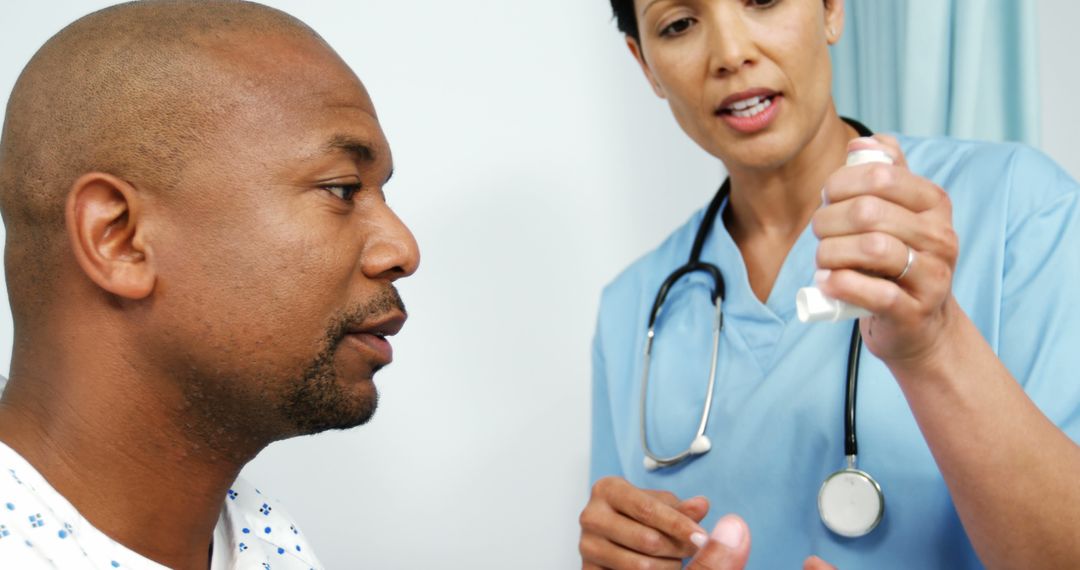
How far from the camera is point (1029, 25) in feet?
4.25

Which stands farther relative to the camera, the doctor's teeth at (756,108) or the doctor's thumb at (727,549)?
the doctor's teeth at (756,108)

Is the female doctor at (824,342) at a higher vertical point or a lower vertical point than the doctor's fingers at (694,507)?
higher

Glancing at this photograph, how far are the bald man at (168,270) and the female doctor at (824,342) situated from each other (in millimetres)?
397

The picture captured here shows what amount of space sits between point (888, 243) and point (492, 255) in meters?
0.88

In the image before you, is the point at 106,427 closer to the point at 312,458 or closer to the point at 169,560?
the point at 169,560

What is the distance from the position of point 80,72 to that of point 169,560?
427 millimetres

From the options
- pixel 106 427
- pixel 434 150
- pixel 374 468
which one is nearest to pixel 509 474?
pixel 374 468

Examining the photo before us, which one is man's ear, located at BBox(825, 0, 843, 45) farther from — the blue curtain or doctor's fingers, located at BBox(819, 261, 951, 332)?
doctor's fingers, located at BBox(819, 261, 951, 332)

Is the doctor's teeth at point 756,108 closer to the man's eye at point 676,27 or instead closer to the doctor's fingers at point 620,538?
the man's eye at point 676,27

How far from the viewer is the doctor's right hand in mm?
1006

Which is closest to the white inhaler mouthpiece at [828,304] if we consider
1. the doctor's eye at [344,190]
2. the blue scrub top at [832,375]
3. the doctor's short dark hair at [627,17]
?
the blue scrub top at [832,375]

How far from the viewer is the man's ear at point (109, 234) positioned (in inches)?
32.4

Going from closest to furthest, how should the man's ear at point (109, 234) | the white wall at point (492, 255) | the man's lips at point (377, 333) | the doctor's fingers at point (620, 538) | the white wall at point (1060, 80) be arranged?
1. the man's ear at point (109, 234)
2. the man's lips at point (377, 333)
3. the doctor's fingers at point (620, 538)
4. the white wall at point (492, 255)
5. the white wall at point (1060, 80)

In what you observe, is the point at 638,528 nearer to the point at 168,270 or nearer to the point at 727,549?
the point at 727,549
